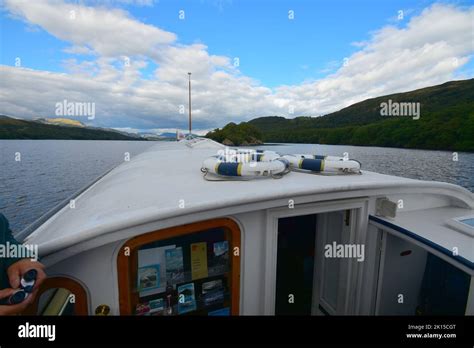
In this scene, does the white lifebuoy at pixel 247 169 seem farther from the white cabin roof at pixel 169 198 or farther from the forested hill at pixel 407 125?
the forested hill at pixel 407 125

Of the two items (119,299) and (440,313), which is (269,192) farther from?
(440,313)

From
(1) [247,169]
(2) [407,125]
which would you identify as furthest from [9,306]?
(2) [407,125]

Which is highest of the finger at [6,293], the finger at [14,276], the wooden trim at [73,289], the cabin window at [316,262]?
the finger at [14,276]

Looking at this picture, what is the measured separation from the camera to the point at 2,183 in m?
17.5

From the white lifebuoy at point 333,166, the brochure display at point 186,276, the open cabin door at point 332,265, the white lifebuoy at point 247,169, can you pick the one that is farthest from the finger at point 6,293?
the white lifebuoy at point 333,166

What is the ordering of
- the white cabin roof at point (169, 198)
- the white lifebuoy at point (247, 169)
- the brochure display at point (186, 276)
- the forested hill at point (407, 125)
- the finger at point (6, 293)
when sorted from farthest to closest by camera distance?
the forested hill at point (407, 125)
the white lifebuoy at point (247, 169)
the brochure display at point (186, 276)
the white cabin roof at point (169, 198)
the finger at point (6, 293)

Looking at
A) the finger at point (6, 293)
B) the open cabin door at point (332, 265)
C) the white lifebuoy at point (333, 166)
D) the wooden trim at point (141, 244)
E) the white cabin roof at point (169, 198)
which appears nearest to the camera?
the finger at point (6, 293)

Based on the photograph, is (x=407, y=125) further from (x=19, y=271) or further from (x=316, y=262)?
(x=19, y=271)

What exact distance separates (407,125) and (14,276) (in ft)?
234

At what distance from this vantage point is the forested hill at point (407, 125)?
149 feet

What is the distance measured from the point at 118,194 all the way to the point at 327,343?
8.54 feet

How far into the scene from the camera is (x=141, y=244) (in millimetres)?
2061

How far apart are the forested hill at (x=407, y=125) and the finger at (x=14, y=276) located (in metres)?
58.2

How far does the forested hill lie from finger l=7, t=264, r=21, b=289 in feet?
191
